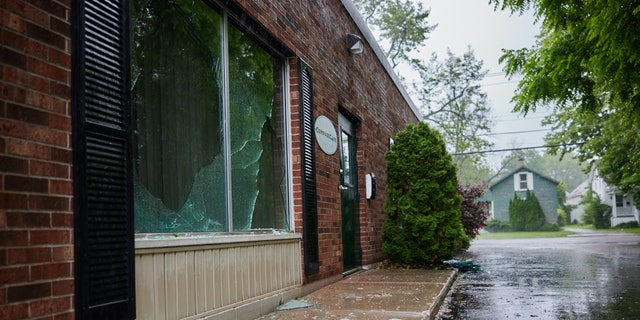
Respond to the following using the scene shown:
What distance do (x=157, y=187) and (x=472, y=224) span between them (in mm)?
12310

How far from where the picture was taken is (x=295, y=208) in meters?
5.66

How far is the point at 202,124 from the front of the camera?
13.8ft

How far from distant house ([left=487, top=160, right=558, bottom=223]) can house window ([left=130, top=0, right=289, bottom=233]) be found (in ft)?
138

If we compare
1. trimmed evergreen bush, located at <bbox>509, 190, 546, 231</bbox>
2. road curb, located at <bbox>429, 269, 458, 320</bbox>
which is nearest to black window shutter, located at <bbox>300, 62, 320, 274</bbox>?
road curb, located at <bbox>429, 269, 458, 320</bbox>

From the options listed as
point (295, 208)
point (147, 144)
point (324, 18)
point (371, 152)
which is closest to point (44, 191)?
point (147, 144)

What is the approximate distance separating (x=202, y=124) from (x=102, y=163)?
61.3 inches

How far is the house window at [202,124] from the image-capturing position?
350 cm

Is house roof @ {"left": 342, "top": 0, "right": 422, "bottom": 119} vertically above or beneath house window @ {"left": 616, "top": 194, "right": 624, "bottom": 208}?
above

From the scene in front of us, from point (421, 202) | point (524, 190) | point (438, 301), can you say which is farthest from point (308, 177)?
point (524, 190)

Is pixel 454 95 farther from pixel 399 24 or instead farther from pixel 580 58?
pixel 580 58

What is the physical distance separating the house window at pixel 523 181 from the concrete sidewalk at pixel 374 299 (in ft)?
139

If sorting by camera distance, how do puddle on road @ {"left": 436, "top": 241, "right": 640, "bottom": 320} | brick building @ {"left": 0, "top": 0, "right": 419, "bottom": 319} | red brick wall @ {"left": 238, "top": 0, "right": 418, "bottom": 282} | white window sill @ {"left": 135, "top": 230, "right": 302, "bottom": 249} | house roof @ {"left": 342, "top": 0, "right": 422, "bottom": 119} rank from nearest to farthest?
brick building @ {"left": 0, "top": 0, "right": 419, "bottom": 319} < white window sill @ {"left": 135, "top": 230, "right": 302, "bottom": 249} < puddle on road @ {"left": 436, "top": 241, "right": 640, "bottom": 320} < red brick wall @ {"left": 238, "top": 0, "right": 418, "bottom": 282} < house roof @ {"left": 342, "top": 0, "right": 422, "bottom": 119}

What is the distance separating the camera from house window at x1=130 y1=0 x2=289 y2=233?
3496mm

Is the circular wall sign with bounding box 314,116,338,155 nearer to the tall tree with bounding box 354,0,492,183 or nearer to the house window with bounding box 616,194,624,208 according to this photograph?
the tall tree with bounding box 354,0,492,183
